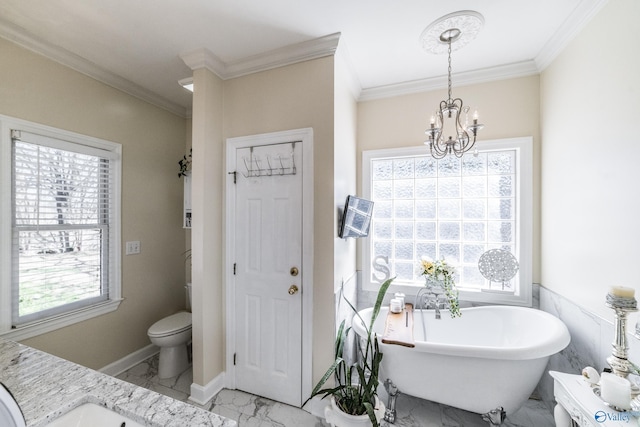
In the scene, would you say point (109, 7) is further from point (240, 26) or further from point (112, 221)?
point (112, 221)

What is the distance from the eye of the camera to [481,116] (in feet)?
7.50

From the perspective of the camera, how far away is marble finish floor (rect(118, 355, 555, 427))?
1.76m

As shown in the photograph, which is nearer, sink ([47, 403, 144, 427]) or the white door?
Result: sink ([47, 403, 144, 427])

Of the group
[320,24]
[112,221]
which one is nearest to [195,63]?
[320,24]

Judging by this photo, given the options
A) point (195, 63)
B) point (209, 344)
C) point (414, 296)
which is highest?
point (195, 63)

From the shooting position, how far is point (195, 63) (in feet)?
6.48

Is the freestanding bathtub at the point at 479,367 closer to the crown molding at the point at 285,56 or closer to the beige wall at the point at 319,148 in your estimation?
the beige wall at the point at 319,148

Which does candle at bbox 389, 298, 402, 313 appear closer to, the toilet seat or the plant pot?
the plant pot

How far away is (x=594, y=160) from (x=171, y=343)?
3.29 meters

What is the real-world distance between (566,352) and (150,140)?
3878 mm

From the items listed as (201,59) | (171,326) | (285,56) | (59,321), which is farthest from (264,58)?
(59,321)

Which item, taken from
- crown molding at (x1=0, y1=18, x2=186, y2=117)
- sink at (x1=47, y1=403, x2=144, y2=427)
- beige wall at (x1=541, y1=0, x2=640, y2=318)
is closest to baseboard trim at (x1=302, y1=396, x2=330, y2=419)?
sink at (x1=47, y1=403, x2=144, y2=427)

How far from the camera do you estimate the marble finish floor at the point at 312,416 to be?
1.76 meters

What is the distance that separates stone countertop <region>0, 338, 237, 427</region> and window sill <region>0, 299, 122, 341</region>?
3.16 ft
